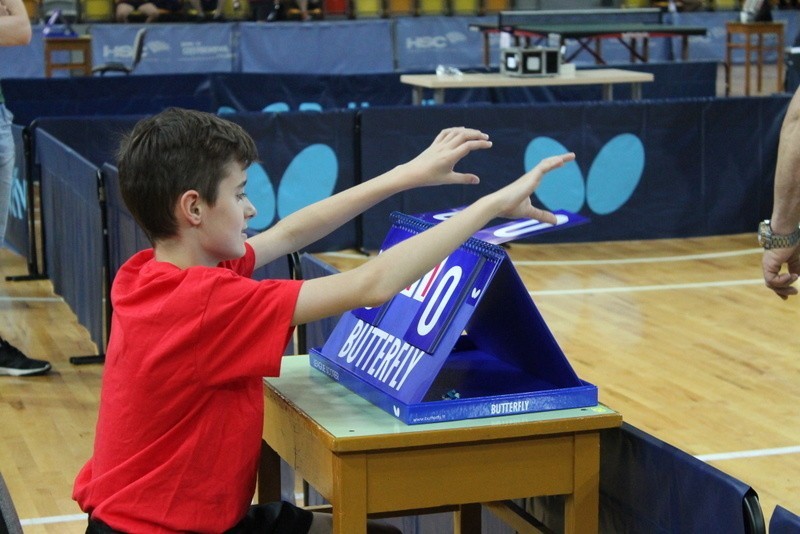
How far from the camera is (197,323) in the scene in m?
2.35

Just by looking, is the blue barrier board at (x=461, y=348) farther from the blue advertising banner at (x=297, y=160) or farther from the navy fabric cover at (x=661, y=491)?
the blue advertising banner at (x=297, y=160)

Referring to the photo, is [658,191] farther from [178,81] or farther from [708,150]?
[178,81]

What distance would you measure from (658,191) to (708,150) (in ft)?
1.55

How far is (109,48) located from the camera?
724 inches

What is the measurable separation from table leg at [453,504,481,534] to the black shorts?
507mm

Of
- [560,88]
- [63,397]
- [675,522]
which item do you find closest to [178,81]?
[560,88]

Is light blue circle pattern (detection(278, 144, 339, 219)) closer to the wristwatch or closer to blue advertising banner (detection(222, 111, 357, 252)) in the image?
blue advertising banner (detection(222, 111, 357, 252))

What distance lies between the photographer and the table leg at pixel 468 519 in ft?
9.90

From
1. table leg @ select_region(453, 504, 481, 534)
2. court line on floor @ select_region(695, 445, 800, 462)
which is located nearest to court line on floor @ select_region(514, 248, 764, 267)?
court line on floor @ select_region(695, 445, 800, 462)

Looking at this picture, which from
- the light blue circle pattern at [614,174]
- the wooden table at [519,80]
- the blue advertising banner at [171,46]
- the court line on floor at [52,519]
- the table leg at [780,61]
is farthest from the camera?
the blue advertising banner at [171,46]

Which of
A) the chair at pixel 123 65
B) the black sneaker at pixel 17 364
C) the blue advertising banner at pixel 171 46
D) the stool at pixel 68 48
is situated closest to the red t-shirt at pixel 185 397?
the black sneaker at pixel 17 364

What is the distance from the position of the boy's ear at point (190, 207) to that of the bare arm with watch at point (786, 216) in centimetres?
127

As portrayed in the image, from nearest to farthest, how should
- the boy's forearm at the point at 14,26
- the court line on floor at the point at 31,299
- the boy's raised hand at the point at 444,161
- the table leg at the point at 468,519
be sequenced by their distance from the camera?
the boy's raised hand at the point at 444,161 < the table leg at the point at 468,519 < the boy's forearm at the point at 14,26 < the court line on floor at the point at 31,299

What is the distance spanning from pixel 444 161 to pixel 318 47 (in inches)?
653
